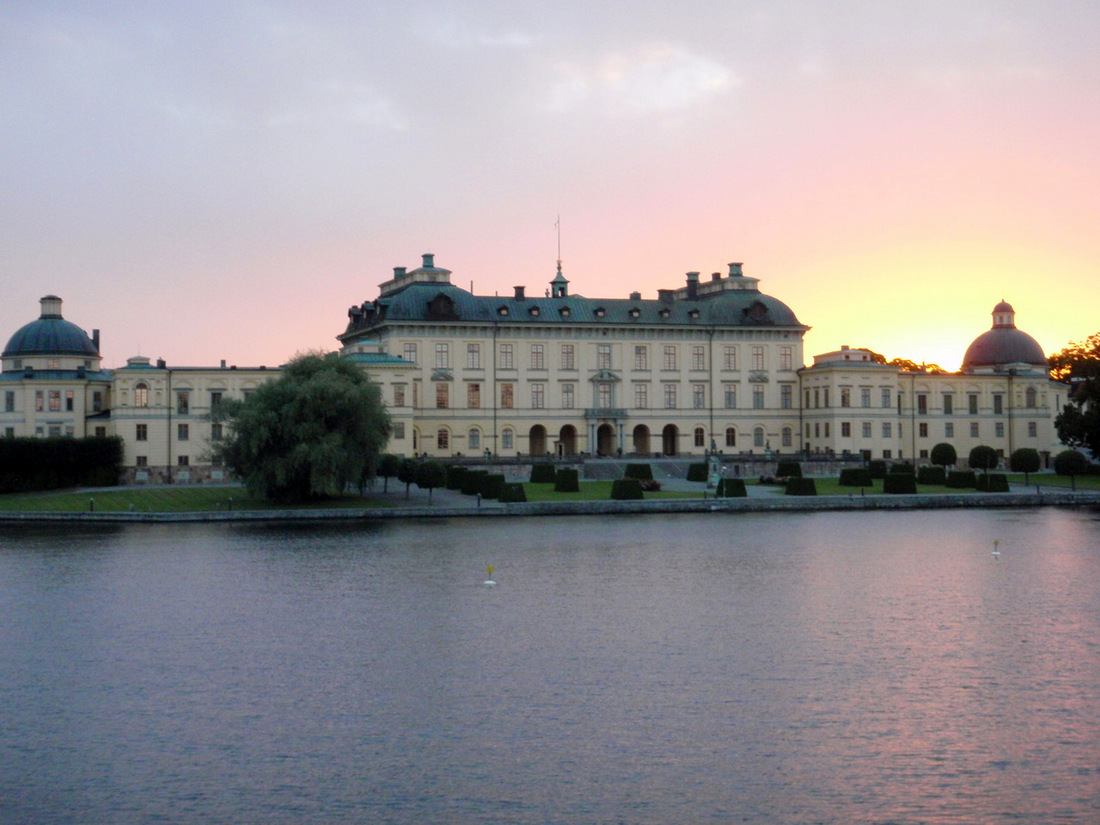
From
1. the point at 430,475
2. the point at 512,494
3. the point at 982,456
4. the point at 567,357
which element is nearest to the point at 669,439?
the point at 567,357

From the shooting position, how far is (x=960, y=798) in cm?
1792

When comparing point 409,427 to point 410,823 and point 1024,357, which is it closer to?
point 1024,357

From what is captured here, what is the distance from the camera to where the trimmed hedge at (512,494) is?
7050cm

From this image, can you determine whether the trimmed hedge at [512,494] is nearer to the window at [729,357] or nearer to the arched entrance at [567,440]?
the arched entrance at [567,440]

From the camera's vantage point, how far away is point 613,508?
229ft

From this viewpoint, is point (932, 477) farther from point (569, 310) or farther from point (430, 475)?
point (430, 475)

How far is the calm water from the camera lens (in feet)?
59.6

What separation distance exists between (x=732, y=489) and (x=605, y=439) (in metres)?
26.9

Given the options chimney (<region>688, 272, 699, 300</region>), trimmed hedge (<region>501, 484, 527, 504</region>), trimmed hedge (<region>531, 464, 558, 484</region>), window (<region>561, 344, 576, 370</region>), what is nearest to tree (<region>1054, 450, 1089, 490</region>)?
chimney (<region>688, 272, 699, 300</region>)

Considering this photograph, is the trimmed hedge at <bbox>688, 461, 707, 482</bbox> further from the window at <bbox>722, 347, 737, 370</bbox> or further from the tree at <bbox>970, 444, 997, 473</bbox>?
the tree at <bbox>970, 444, 997, 473</bbox>

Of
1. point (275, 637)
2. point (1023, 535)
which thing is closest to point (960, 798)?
point (275, 637)

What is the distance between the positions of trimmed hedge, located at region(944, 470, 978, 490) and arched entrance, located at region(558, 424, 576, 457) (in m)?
30.8

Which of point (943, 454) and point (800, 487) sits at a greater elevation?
point (943, 454)

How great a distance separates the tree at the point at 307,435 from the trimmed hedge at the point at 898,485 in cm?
3073
